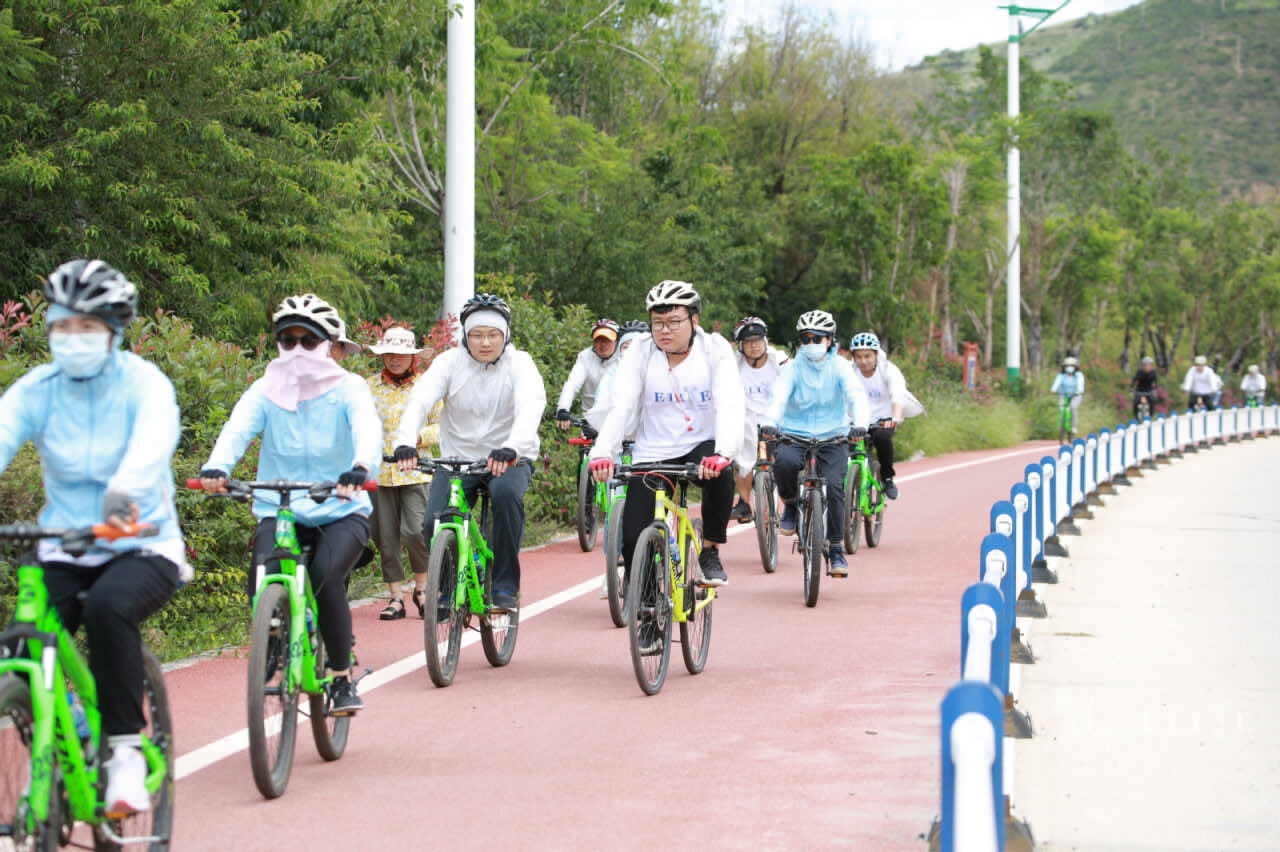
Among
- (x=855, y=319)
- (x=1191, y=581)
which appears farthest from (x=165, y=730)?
(x=855, y=319)

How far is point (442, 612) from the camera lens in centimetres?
829

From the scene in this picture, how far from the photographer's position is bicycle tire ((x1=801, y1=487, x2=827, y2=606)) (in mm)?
11117

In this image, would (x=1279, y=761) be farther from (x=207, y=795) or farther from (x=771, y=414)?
(x=771, y=414)

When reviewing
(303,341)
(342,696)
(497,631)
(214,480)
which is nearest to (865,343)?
(497,631)

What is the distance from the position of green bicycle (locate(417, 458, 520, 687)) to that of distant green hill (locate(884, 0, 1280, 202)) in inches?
4211

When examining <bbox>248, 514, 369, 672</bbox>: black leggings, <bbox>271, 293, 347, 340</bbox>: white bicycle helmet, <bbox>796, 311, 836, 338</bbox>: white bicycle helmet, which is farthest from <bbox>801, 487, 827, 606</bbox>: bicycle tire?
<bbox>271, 293, 347, 340</bbox>: white bicycle helmet

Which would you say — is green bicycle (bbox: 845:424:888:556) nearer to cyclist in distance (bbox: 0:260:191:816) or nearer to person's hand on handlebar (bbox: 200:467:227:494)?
person's hand on handlebar (bbox: 200:467:227:494)

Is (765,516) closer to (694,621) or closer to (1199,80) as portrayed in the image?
(694,621)

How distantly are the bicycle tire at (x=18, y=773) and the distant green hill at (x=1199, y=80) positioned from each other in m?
111

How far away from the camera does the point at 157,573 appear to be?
16.4ft

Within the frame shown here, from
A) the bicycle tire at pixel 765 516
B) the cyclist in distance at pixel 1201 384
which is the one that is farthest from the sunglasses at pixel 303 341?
the cyclist in distance at pixel 1201 384

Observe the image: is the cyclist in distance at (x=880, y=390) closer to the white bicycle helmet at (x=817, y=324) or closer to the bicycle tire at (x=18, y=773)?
the white bicycle helmet at (x=817, y=324)

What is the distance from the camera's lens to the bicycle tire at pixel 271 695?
5891 mm

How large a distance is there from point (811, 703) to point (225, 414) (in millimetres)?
4395
